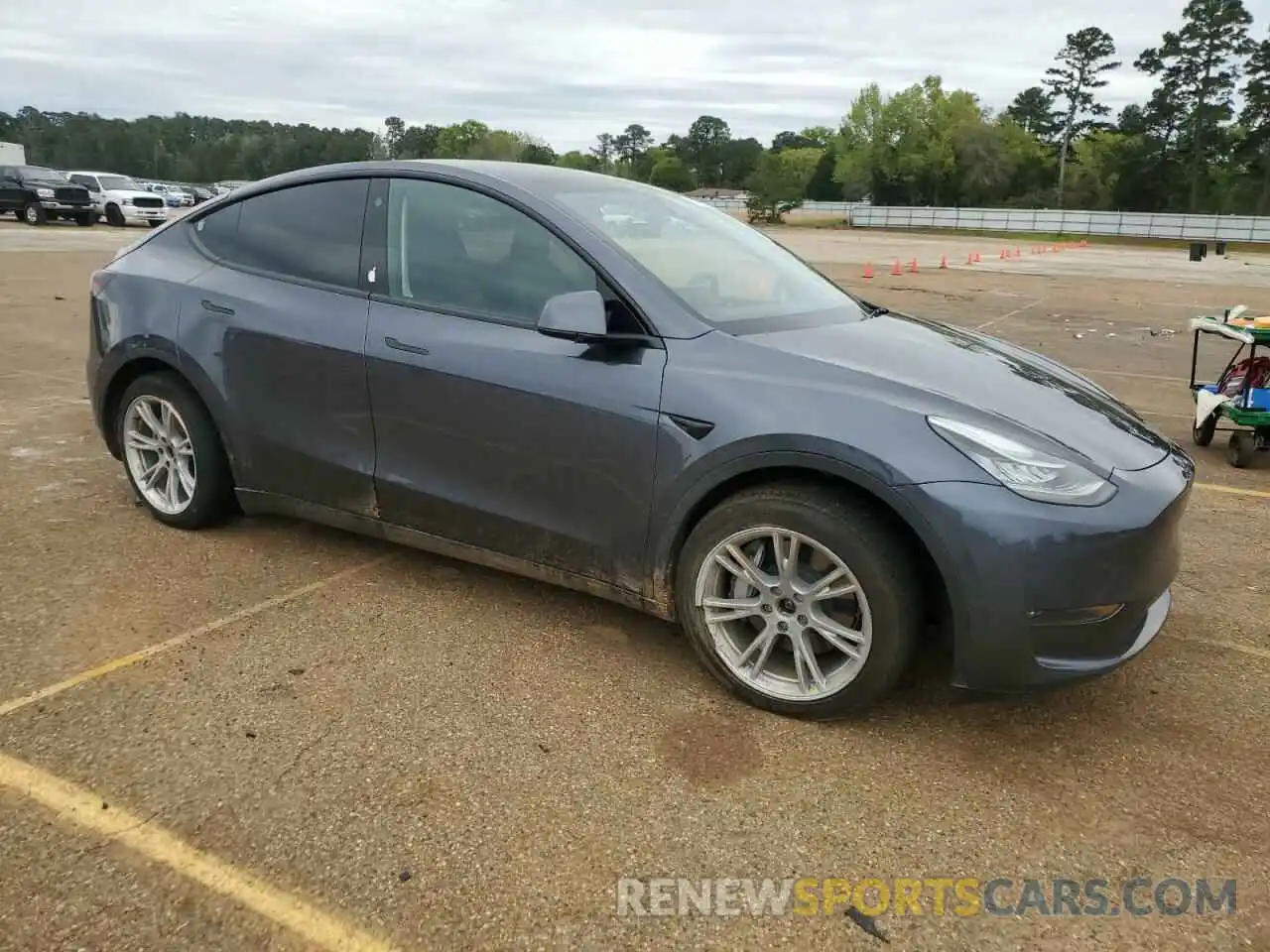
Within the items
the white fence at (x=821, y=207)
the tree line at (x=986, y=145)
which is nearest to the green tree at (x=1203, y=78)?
the tree line at (x=986, y=145)

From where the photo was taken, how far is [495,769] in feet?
9.12

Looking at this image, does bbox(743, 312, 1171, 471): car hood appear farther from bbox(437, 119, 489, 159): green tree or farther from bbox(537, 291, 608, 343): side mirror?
bbox(437, 119, 489, 159): green tree

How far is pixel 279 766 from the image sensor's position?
9.05 feet

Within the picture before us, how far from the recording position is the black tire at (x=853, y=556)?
9.22 ft

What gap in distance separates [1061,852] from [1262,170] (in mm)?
86946

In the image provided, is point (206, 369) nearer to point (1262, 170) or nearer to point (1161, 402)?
point (1161, 402)

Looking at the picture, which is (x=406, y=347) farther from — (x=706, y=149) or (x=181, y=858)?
(x=706, y=149)

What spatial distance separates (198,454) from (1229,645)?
162 inches

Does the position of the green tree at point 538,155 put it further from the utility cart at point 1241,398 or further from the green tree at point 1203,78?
the green tree at point 1203,78

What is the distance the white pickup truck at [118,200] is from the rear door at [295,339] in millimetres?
31590

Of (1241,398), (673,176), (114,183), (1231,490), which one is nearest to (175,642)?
(1231,490)

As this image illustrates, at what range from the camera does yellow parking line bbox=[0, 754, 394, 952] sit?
217 cm

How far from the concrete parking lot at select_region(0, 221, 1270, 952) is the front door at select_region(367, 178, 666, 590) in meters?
0.42

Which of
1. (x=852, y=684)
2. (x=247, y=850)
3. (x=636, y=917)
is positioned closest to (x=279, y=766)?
(x=247, y=850)
